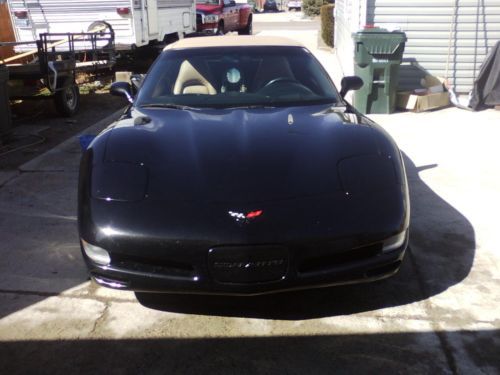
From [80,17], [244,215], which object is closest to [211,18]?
[80,17]

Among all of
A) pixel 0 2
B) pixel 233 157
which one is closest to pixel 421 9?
pixel 233 157

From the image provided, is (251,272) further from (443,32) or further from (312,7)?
(312,7)

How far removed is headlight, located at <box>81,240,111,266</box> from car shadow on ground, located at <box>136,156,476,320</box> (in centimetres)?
55

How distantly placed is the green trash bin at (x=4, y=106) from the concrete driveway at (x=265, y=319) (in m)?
2.96

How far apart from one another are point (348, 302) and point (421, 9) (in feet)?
22.6

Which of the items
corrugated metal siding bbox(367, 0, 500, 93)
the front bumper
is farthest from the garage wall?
the front bumper

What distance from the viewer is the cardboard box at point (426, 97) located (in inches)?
316

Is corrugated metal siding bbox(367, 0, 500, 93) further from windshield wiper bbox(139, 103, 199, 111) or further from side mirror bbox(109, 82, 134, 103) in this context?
windshield wiper bbox(139, 103, 199, 111)

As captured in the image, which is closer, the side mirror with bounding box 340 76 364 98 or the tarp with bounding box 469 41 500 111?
the side mirror with bounding box 340 76 364 98

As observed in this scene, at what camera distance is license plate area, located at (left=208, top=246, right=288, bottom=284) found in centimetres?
252

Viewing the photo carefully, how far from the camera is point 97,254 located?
272 cm

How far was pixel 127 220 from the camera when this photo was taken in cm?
264

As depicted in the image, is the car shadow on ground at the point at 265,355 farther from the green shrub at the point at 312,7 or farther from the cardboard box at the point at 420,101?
the green shrub at the point at 312,7

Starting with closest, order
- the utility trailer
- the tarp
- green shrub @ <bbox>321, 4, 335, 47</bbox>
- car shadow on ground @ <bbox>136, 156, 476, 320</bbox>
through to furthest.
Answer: car shadow on ground @ <bbox>136, 156, 476, 320</bbox> → the utility trailer → the tarp → green shrub @ <bbox>321, 4, 335, 47</bbox>
